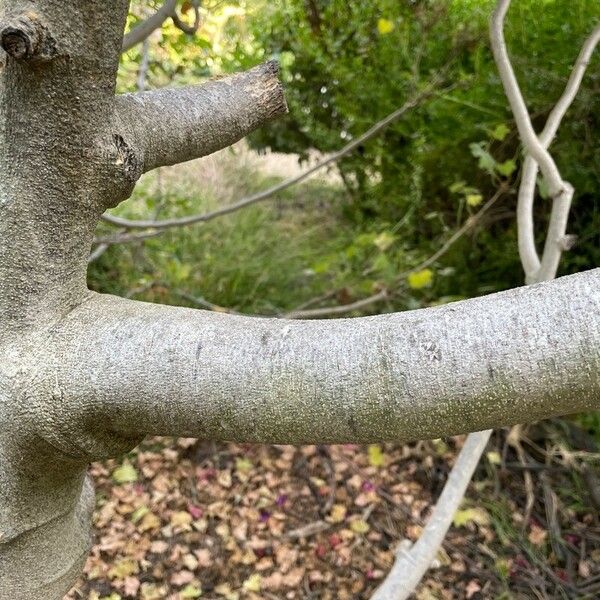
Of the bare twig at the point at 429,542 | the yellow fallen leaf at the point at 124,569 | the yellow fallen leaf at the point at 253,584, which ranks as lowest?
the yellow fallen leaf at the point at 253,584

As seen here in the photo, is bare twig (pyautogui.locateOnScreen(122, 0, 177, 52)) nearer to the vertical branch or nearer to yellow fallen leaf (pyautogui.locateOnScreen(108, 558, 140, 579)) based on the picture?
the vertical branch

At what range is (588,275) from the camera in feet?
1.39

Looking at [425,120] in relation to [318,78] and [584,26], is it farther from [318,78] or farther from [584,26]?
[584,26]

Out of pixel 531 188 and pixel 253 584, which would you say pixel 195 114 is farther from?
pixel 253 584

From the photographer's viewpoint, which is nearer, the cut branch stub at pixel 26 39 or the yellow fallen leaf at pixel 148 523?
the cut branch stub at pixel 26 39

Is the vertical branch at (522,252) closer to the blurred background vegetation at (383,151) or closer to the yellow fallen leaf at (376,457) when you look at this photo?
the blurred background vegetation at (383,151)

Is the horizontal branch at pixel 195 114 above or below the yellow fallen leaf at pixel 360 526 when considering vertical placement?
above

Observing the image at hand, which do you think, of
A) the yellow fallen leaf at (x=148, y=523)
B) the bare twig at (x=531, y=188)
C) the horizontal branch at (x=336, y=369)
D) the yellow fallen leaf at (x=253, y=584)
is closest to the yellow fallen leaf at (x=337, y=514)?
the yellow fallen leaf at (x=253, y=584)

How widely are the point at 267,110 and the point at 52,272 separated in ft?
1.02

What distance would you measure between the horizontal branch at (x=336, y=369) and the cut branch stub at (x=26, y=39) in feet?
0.75

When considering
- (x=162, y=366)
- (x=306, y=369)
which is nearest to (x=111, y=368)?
(x=162, y=366)

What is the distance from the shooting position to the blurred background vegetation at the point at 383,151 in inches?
90.8

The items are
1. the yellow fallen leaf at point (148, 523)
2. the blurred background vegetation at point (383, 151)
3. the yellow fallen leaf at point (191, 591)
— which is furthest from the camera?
the blurred background vegetation at point (383, 151)

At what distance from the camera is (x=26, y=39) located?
437mm
